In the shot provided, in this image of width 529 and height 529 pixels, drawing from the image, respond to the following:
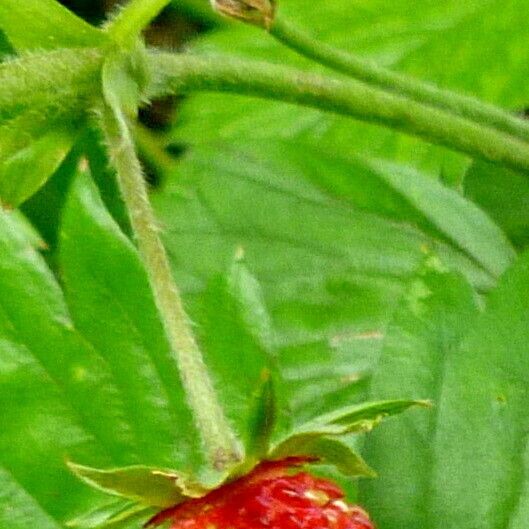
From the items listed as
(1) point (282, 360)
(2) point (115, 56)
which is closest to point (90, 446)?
(2) point (115, 56)

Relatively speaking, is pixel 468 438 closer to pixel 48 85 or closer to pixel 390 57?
pixel 48 85

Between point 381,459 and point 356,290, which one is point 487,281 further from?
point 381,459

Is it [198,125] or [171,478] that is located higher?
[171,478]

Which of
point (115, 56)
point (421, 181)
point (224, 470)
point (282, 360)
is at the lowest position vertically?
point (282, 360)

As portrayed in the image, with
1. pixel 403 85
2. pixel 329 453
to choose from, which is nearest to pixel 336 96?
pixel 403 85

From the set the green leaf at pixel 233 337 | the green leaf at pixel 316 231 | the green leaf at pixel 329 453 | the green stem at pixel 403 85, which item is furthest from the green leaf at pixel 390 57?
the green leaf at pixel 329 453

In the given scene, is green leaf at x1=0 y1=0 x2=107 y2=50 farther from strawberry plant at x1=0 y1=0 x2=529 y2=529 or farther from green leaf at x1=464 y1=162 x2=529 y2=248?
green leaf at x1=464 y1=162 x2=529 y2=248

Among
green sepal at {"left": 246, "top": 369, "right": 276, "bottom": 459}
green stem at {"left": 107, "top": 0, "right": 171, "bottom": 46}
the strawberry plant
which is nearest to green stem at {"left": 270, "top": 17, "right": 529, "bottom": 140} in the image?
the strawberry plant
